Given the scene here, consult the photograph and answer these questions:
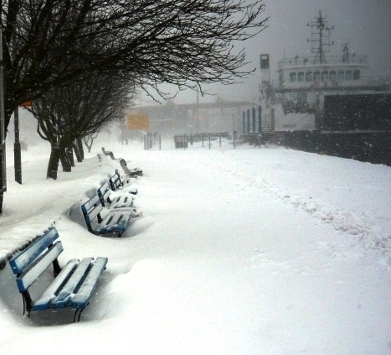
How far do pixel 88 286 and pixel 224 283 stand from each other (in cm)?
132

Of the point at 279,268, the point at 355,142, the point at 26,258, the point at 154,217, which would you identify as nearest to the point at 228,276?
the point at 279,268

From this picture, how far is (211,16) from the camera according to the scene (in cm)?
768

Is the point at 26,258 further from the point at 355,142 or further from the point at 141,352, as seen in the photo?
the point at 355,142

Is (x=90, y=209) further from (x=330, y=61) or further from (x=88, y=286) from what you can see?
(x=330, y=61)

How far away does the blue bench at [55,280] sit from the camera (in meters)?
3.65

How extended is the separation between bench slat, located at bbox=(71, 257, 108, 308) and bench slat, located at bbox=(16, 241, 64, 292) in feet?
1.24

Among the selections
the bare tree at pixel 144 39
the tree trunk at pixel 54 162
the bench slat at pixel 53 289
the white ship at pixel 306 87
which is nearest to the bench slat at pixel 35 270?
the bench slat at pixel 53 289

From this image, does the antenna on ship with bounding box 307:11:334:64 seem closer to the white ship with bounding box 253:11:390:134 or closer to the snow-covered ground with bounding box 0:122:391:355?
the white ship with bounding box 253:11:390:134

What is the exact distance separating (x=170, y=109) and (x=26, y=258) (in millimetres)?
103388

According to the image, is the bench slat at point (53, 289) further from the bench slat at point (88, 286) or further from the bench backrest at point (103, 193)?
the bench backrest at point (103, 193)

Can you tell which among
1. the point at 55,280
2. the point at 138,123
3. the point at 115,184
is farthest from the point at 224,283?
the point at 138,123

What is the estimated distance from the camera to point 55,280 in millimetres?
4238

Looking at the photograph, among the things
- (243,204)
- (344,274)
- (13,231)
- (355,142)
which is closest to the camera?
(344,274)

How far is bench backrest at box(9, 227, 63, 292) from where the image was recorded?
362 cm
